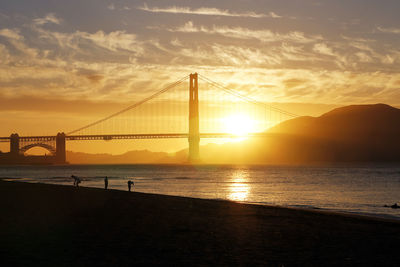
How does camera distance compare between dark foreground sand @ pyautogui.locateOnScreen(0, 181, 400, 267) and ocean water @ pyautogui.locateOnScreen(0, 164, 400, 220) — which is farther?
ocean water @ pyautogui.locateOnScreen(0, 164, 400, 220)

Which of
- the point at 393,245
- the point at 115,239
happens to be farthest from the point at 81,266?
the point at 393,245

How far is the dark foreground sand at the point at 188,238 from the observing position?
8453mm

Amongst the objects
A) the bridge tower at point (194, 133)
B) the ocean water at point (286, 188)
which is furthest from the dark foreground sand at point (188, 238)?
the bridge tower at point (194, 133)

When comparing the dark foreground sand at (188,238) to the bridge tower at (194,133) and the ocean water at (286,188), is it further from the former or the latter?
the bridge tower at (194,133)

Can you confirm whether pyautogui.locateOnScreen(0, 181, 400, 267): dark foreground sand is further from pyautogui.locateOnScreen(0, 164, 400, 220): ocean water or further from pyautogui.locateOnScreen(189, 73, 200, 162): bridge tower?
pyautogui.locateOnScreen(189, 73, 200, 162): bridge tower

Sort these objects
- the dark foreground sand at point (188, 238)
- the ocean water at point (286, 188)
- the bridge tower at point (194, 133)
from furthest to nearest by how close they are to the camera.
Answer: the bridge tower at point (194, 133), the ocean water at point (286, 188), the dark foreground sand at point (188, 238)

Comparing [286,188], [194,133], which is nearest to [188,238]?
[286,188]

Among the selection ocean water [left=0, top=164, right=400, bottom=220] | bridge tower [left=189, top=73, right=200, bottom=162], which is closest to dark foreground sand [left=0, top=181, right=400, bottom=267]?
ocean water [left=0, top=164, right=400, bottom=220]

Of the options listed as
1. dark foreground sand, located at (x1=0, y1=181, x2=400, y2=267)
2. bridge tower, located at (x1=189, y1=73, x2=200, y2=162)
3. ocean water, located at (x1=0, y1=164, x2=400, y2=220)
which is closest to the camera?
dark foreground sand, located at (x1=0, y1=181, x2=400, y2=267)

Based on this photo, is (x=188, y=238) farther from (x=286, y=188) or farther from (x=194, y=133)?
(x=194, y=133)

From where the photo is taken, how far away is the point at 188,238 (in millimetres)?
10836

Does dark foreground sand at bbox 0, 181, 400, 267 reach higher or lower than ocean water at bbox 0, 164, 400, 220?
higher

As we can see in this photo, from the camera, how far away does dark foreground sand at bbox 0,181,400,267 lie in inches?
333

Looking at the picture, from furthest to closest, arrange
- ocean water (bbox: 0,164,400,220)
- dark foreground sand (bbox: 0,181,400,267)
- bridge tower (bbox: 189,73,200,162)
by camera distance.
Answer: bridge tower (bbox: 189,73,200,162) < ocean water (bbox: 0,164,400,220) < dark foreground sand (bbox: 0,181,400,267)
